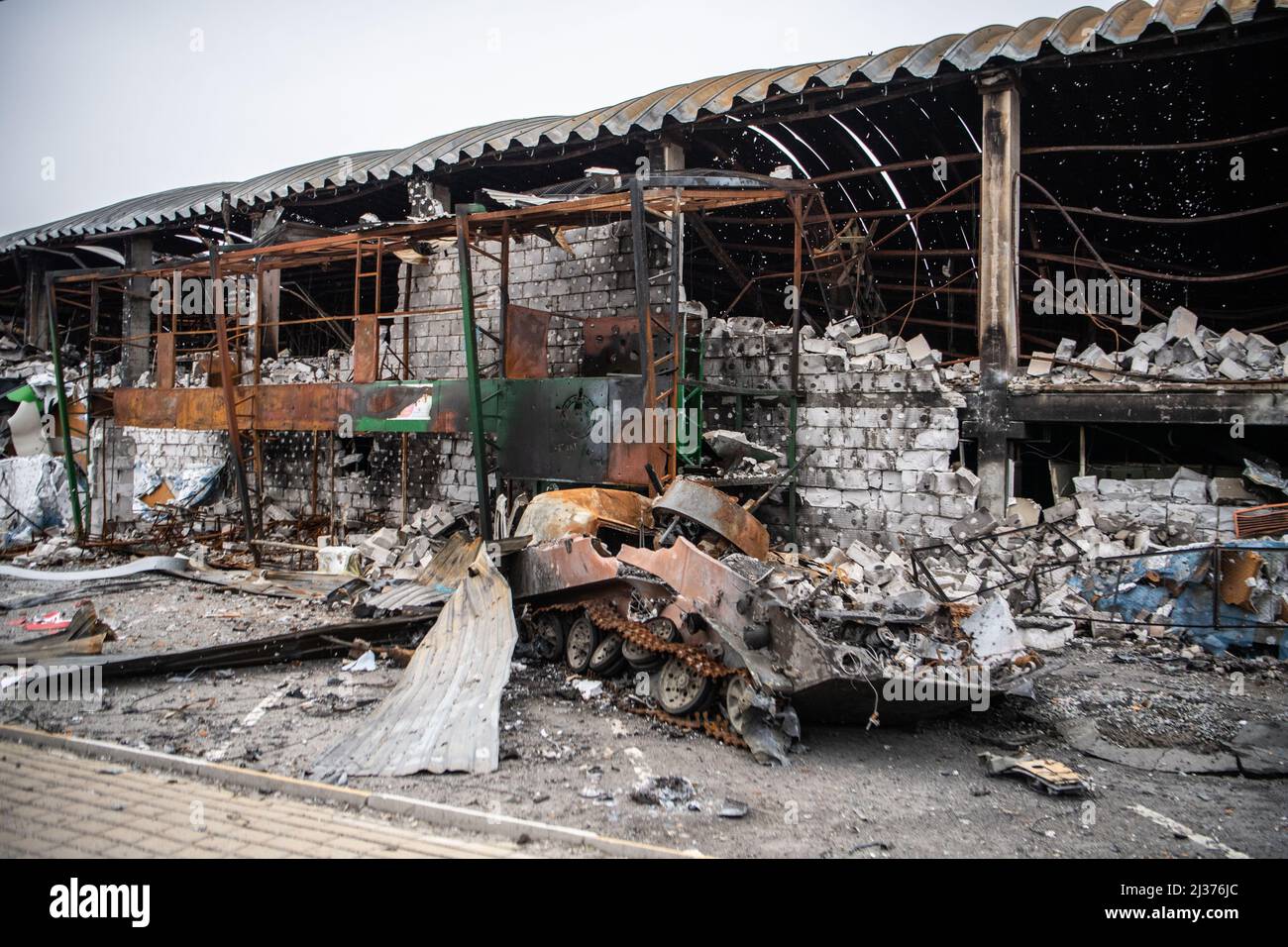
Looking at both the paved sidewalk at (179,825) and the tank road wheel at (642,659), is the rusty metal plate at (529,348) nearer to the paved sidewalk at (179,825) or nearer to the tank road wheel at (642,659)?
the tank road wheel at (642,659)

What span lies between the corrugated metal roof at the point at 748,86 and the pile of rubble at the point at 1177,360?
295cm

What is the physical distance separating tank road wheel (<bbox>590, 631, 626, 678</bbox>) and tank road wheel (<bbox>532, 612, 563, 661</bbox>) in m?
0.60

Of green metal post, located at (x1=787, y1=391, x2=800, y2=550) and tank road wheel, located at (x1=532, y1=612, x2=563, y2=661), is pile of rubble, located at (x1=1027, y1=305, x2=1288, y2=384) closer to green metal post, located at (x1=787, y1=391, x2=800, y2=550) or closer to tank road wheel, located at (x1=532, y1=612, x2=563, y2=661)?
green metal post, located at (x1=787, y1=391, x2=800, y2=550)

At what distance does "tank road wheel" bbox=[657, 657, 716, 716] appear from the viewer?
5.46 m

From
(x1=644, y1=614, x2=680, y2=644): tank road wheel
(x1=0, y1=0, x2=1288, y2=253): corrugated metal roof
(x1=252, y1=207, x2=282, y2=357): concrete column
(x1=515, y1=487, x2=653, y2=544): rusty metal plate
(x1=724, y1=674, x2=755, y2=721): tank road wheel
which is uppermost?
(x1=0, y1=0, x2=1288, y2=253): corrugated metal roof

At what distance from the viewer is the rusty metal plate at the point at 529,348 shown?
973cm

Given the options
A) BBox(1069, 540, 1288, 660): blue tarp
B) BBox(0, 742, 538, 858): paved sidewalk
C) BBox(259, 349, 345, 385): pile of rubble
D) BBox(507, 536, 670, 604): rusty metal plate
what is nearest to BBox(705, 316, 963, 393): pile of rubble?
BBox(1069, 540, 1288, 660): blue tarp

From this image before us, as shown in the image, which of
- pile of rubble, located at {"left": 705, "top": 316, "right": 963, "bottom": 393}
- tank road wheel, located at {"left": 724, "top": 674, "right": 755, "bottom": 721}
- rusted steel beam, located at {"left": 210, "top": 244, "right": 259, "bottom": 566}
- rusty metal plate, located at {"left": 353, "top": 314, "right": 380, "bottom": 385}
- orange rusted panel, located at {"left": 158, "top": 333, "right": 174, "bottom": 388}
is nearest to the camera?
tank road wheel, located at {"left": 724, "top": 674, "right": 755, "bottom": 721}

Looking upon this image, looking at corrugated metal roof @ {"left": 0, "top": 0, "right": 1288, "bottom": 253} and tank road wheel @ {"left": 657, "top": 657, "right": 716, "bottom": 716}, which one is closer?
tank road wheel @ {"left": 657, "top": 657, "right": 716, "bottom": 716}

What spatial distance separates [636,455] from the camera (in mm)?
8359

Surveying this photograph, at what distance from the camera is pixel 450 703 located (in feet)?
17.6

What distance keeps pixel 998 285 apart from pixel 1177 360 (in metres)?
1.98
